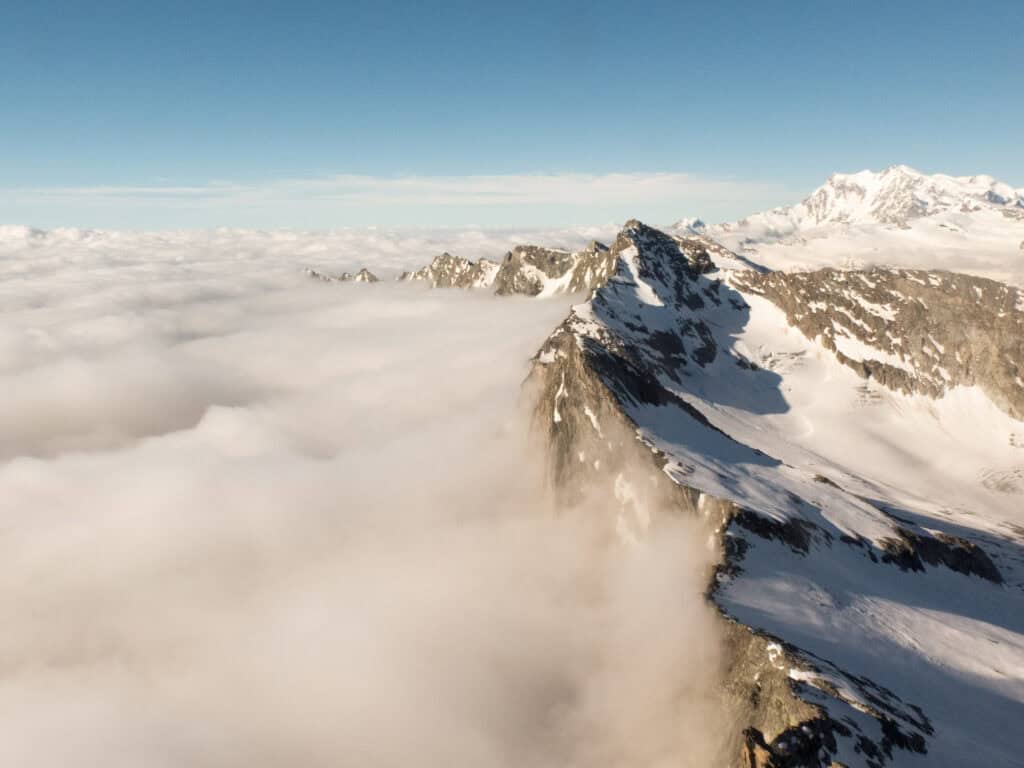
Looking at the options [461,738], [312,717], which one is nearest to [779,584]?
[461,738]

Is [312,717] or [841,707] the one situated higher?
[841,707]

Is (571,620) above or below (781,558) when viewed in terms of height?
below

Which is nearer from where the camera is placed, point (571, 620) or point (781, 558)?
point (781, 558)

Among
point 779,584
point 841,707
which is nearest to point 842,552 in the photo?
point 779,584

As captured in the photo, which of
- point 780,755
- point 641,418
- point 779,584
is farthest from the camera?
point 641,418

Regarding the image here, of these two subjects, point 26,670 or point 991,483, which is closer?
point 26,670

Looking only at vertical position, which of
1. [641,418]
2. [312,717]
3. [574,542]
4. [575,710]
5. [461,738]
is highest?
[641,418]

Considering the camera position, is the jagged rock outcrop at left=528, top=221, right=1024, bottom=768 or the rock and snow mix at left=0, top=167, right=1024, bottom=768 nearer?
the jagged rock outcrop at left=528, top=221, right=1024, bottom=768

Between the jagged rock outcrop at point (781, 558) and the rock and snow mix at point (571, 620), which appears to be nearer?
the jagged rock outcrop at point (781, 558)

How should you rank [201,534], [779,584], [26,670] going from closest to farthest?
[779,584] → [26,670] → [201,534]

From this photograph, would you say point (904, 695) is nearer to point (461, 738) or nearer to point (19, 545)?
point (461, 738)
